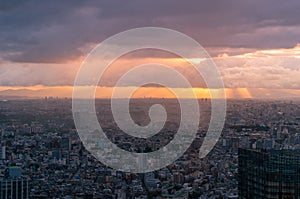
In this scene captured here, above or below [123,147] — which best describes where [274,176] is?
above

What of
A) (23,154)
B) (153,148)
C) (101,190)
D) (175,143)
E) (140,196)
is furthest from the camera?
(23,154)

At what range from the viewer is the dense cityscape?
10.1m

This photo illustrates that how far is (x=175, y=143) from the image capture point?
12.0 metres

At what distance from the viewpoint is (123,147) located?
13422 millimetres

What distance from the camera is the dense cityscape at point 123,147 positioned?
1012 cm

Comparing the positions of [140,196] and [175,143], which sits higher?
[175,143]

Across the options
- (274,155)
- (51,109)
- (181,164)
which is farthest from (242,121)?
(274,155)

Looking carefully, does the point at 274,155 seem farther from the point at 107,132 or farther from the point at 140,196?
the point at 107,132

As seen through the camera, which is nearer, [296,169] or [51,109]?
[296,169]

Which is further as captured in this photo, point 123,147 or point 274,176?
point 123,147

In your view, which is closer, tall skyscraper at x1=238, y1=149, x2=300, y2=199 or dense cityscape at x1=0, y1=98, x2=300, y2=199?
tall skyscraper at x1=238, y1=149, x2=300, y2=199

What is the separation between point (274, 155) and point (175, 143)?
7.11 m

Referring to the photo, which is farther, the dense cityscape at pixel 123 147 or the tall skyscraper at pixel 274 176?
the dense cityscape at pixel 123 147

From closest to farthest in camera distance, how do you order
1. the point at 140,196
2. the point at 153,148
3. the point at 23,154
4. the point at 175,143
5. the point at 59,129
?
the point at 140,196 < the point at 175,143 < the point at 153,148 < the point at 23,154 < the point at 59,129
